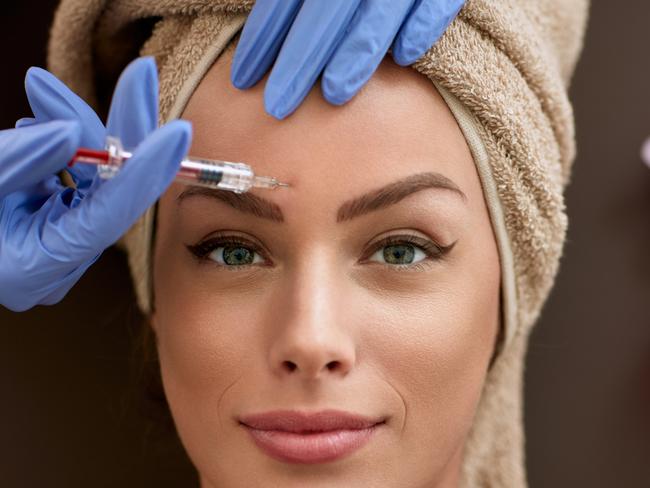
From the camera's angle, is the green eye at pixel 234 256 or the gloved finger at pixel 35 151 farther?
the green eye at pixel 234 256

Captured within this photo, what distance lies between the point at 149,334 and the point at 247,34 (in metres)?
0.56

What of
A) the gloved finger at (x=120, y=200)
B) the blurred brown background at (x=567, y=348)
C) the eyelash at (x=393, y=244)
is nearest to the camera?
the gloved finger at (x=120, y=200)

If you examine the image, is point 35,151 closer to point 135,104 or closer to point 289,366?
point 135,104

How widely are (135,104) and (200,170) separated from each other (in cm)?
11

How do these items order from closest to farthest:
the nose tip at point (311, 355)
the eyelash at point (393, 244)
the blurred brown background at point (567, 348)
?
the nose tip at point (311, 355)
the eyelash at point (393, 244)
the blurred brown background at point (567, 348)

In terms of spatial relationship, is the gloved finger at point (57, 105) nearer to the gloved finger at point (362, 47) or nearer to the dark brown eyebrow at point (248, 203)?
the dark brown eyebrow at point (248, 203)

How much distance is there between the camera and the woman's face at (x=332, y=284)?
1088mm

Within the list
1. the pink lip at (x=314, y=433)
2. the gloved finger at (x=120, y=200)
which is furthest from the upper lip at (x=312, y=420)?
the gloved finger at (x=120, y=200)

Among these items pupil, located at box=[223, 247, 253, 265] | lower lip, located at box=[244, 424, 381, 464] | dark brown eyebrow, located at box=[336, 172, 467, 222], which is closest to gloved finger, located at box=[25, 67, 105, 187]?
pupil, located at box=[223, 247, 253, 265]

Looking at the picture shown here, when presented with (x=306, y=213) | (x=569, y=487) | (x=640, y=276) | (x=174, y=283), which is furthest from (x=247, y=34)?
(x=569, y=487)

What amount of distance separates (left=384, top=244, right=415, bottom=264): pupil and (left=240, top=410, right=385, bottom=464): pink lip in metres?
0.21

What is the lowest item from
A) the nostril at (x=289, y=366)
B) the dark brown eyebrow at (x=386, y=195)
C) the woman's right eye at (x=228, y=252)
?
the nostril at (x=289, y=366)

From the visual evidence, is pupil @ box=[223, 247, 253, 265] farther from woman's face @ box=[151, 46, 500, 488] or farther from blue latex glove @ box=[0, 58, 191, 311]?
blue latex glove @ box=[0, 58, 191, 311]

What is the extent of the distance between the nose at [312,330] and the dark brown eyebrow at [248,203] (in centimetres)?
8
